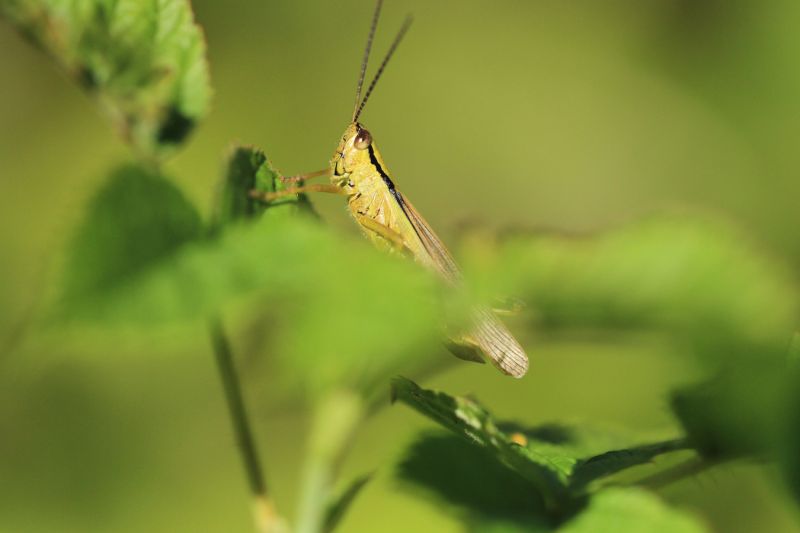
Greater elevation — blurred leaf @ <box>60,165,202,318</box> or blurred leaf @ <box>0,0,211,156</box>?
blurred leaf @ <box>0,0,211,156</box>

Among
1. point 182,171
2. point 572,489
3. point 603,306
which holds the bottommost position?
point 572,489

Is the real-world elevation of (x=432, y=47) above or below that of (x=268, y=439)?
above

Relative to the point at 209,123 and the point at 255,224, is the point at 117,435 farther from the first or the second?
the point at 255,224

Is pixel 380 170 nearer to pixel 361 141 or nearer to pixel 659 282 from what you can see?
pixel 361 141

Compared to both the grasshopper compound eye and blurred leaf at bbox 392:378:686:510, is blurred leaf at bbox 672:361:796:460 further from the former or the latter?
the grasshopper compound eye

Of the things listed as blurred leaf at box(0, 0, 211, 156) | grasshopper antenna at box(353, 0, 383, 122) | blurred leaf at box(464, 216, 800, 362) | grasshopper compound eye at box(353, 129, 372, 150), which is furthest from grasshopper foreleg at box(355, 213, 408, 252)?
blurred leaf at box(0, 0, 211, 156)

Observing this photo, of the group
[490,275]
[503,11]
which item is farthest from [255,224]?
[503,11]
